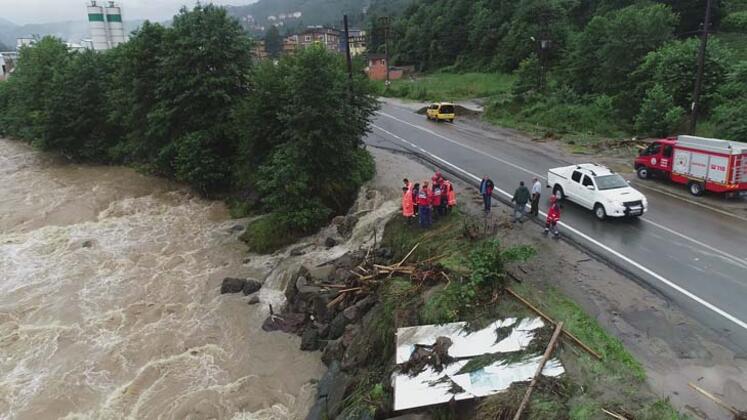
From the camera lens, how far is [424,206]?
17.9 m

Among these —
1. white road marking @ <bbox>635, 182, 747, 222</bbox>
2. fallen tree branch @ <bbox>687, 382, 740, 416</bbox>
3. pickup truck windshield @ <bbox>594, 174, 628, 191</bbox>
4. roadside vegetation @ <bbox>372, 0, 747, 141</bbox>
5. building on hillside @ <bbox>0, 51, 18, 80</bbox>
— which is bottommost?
fallen tree branch @ <bbox>687, 382, 740, 416</bbox>

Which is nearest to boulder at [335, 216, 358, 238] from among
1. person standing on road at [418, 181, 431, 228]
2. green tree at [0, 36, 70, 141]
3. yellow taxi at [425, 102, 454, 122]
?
person standing on road at [418, 181, 431, 228]

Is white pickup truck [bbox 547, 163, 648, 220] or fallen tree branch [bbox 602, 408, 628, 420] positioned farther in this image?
white pickup truck [bbox 547, 163, 648, 220]

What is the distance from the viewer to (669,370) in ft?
33.2

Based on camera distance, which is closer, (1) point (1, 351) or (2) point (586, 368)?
(2) point (586, 368)

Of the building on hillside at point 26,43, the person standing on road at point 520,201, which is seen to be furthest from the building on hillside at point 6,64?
the person standing on road at point 520,201

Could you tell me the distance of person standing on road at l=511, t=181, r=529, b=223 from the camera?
17.7 meters

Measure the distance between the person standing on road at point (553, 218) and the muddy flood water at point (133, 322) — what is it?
8.96 metres

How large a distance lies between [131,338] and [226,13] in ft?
68.6

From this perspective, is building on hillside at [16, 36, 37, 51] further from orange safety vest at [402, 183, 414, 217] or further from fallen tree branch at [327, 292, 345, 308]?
fallen tree branch at [327, 292, 345, 308]

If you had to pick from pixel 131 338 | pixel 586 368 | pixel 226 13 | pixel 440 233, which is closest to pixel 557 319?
pixel 586 368

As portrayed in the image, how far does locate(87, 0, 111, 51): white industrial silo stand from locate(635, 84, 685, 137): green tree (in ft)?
304

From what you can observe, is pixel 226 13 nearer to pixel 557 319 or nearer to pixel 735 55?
pixel 557 319

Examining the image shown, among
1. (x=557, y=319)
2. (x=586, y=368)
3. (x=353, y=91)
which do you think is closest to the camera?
(x=586, y=368)
